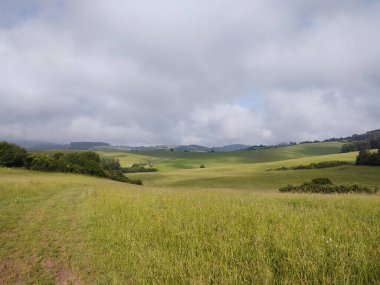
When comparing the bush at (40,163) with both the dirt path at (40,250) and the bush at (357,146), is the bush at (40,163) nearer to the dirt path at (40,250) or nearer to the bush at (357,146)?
the dirt path at (40,250)

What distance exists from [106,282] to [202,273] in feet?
6.92

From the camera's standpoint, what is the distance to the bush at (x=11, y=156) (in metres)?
51.8

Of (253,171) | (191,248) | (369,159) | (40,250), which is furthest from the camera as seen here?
(253,171)

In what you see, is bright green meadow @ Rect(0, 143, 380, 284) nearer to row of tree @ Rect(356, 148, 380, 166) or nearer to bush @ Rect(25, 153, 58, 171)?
bush @ Rect(25, 153, 58, 171)

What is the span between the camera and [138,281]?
509cm

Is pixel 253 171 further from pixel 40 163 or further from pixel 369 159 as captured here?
pixel 40 163

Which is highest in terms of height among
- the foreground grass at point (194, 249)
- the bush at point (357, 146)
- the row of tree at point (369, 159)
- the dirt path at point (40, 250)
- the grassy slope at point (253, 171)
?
the bush at point (357, 146)

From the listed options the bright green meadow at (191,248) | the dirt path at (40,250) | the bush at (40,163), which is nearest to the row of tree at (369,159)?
the bright green meadow at (191,248)

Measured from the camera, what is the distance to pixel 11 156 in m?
52.3

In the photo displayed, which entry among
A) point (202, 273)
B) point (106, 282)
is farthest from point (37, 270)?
point (202, 273)

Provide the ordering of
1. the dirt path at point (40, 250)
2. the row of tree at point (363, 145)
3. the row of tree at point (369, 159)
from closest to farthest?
1. the dirt path at point (40, 250)
2. the row of tree at point (369, 159)
3. the row of tree at point (363, 145)

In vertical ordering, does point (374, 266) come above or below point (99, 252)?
above

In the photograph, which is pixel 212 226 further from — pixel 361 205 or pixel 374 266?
pixel 361 205

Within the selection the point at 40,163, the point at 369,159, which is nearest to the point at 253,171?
the point at 369,159
